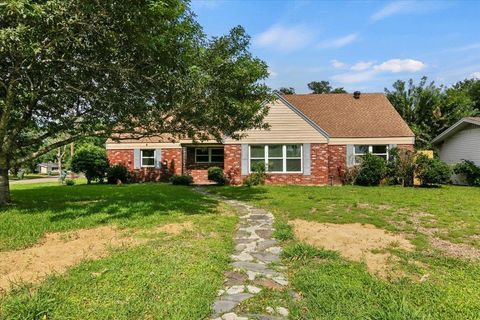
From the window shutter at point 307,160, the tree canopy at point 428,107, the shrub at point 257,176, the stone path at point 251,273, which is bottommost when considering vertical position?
the stone path at point 251,273

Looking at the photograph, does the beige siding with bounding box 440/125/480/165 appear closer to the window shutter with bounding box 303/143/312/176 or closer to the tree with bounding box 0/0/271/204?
the window shutter with bounding box 303/143/312/176

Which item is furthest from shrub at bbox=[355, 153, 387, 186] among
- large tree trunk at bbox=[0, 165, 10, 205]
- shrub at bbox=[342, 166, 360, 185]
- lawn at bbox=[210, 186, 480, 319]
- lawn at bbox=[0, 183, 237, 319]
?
large tree trunk at bbox=[0, 165, 10, 205]

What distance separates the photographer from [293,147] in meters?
19.0

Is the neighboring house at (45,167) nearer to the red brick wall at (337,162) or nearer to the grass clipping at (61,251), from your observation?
the red brick wall at (337,162)

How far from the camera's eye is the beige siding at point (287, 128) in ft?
61.5

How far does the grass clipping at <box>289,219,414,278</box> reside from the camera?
5098mm

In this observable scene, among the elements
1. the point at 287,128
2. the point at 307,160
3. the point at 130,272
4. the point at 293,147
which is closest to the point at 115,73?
the point at 130,272

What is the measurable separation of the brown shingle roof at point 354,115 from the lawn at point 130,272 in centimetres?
1428

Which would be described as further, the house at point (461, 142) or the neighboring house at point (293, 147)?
the house at point (461, 142)

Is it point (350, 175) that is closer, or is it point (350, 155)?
point (350, 175)

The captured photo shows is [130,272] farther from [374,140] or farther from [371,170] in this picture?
[374,140]

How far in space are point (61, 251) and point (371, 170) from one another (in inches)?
635

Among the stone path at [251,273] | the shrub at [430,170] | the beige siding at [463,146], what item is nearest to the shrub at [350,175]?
the shrub at [430,170]

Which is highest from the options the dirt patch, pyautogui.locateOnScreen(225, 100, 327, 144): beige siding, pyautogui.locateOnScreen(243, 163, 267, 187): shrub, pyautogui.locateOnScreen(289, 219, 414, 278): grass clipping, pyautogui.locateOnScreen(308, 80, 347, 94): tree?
pyautogui.locateOnScreen(308, 80, 347, 94): tree
